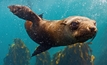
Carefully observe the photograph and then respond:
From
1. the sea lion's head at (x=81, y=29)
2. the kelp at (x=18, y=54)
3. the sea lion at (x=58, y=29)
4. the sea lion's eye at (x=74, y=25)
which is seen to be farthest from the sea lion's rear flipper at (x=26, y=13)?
the kelp at (x=18, y=54)

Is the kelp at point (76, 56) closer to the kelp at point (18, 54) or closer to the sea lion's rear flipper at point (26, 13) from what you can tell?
the sea lion's rear flipper at point (26, 13)

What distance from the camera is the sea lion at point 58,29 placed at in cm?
314

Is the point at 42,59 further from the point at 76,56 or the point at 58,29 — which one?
the point at 58,29

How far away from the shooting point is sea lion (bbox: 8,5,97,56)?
3141mm

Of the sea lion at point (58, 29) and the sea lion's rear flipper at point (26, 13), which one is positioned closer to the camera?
the sea lion at point (58, 29)

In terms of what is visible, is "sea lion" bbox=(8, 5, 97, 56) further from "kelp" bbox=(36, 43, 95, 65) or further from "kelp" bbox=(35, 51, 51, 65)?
"kelp" bbox=(35, 51, 51, 65)

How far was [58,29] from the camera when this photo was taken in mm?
3920

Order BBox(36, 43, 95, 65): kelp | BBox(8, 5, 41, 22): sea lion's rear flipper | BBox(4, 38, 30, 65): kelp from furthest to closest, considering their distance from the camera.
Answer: BBox(4, 38, 30, 65): kelp → BBox(36, 43, 95, 65): kelp → BBox(8, 5, 41, 22): sea lion's rear flipper

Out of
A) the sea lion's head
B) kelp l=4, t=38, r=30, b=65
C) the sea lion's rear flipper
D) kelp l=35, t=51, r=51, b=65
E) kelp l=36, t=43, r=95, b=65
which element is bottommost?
the sea lion's head

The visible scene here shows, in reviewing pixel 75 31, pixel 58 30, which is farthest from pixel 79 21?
pixel 58 30

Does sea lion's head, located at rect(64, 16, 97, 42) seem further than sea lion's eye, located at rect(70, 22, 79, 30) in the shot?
No

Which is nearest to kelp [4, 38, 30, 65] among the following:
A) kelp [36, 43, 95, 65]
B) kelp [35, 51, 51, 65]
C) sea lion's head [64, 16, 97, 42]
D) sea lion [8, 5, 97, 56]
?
kelp [35, 51, 51, 65]

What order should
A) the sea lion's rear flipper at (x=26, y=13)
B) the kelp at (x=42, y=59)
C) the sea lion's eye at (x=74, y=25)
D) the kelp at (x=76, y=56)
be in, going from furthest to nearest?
the kelp at (x=42, y=59), the kelp at (x=76, y=56), the sea lion's rear flipper at (x=26, y=13), the sea lion's eye at (x=74, y=25)

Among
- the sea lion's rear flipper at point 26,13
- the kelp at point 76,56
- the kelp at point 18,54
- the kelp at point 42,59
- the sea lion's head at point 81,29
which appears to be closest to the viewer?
the sea lion's head at point 81,29
